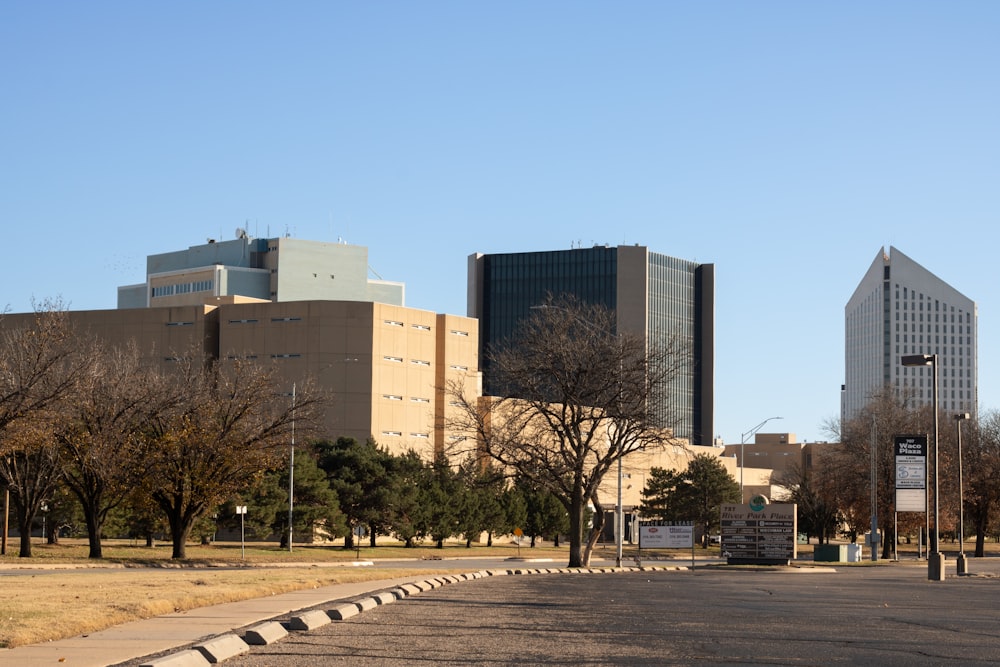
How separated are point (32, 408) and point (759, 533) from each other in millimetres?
34277

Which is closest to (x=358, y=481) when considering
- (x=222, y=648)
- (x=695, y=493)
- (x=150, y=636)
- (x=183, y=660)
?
(x=695, y=493)

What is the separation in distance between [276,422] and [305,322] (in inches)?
2292

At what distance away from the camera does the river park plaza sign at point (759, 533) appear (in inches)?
2422

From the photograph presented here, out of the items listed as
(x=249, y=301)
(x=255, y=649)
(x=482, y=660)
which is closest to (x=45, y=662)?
(x=255, y=649)

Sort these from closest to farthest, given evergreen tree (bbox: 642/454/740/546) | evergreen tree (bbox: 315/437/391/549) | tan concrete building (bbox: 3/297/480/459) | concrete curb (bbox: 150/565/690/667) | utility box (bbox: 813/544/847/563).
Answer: concrete curb (bbox: 150/565/690/667) → utility box (bbox: 813/544/847/563) → evergreen tree (bbox: 315/437/391/549) → evergreen tree (bbox: 642/454/740/546) → tan concrete building (bbox: 3/297/480/459)

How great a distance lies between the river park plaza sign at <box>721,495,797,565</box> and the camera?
2422 inches

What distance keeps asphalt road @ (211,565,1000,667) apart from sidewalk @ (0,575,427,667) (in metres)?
1.19

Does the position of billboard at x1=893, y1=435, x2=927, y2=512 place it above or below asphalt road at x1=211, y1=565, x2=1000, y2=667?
above

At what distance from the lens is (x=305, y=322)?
112 meters

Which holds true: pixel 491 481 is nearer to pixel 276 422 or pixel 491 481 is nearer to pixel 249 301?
pixel 276 422

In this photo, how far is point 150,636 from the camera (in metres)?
16.2

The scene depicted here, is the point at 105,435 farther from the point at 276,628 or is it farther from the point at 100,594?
the point at 276,628

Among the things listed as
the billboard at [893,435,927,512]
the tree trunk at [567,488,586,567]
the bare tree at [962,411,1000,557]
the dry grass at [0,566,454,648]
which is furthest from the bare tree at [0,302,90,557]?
the bare tree at [962,411,1000,557]

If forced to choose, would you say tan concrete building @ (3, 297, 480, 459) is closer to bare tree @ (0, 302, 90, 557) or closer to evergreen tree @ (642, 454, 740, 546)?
evergreen tree @ (642, 454, 740, 546)
